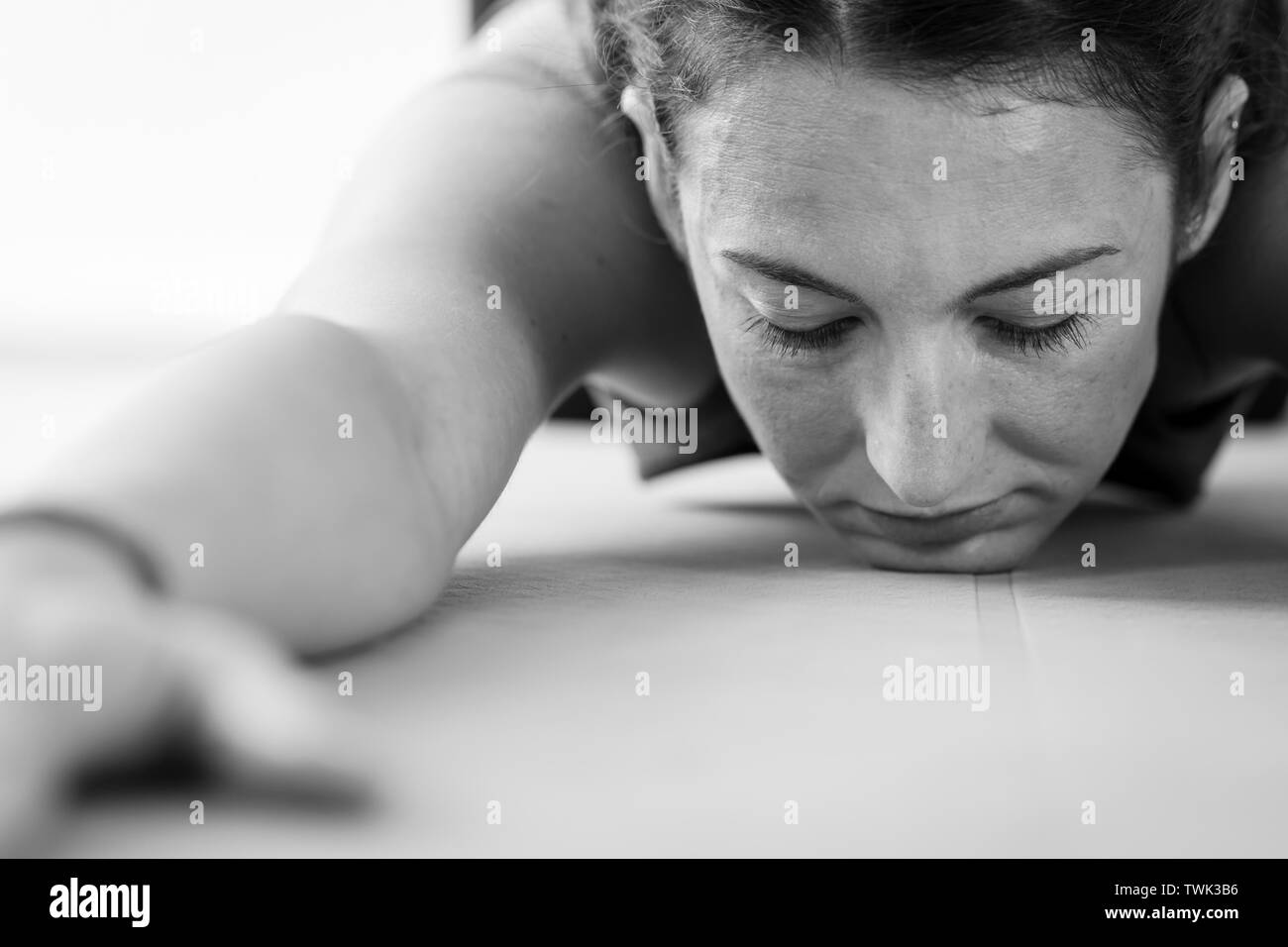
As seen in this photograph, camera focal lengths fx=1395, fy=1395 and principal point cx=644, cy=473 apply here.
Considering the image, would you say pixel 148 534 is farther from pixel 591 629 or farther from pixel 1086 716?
pixel 1086 716

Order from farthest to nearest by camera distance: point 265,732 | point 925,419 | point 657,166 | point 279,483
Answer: point 657,166 → point 925,419 → point 279,483 → point 265,732

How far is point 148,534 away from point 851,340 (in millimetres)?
353

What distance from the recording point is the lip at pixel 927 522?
2.50 feet

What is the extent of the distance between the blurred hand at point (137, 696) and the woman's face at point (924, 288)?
334 mm

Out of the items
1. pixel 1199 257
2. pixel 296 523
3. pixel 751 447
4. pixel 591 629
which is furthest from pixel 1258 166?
pixel 296 523

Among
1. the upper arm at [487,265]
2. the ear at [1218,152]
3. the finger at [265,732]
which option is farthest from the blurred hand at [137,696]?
the ear at [1218,152]

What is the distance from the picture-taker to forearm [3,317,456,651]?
54 cm

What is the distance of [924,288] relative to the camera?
0.66 m

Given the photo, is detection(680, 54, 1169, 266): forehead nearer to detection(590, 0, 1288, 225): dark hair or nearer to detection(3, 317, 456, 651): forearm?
detection(590, 0, 1288, 225): dark hair

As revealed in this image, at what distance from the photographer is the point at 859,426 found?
0.73m

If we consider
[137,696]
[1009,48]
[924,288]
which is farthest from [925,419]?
[137,696]

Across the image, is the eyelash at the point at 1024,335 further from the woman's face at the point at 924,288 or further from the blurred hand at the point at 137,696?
the blurred hand at the point at 137,696

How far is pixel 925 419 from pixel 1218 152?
0.81ft

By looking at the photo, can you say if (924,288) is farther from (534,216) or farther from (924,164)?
(534,216)
